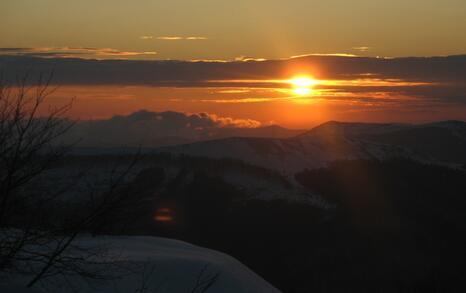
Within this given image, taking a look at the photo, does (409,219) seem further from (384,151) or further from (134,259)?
(134,259)

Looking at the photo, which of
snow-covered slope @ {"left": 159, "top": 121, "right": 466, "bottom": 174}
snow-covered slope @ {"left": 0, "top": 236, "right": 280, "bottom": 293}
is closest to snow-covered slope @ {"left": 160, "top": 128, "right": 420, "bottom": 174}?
snow-covered slope @ {"left": 159, "top": 121, "right": 466, "bottom": 174}

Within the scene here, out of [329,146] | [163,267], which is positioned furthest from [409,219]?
[163,267]

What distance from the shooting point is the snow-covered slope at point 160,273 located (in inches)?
563

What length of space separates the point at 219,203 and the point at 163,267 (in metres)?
96.9

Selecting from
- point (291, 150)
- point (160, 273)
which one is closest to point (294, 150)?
point (291, 150)

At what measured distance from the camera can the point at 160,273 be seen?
1659 centimetres

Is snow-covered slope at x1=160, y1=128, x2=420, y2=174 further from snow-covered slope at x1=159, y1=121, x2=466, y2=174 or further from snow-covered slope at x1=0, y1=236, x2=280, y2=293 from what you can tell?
snow-covered slope at x1=0, y1=236, x2=280, y2=293

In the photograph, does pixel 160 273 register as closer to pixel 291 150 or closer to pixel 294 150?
pixel 291 150

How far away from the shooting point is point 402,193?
135125mm

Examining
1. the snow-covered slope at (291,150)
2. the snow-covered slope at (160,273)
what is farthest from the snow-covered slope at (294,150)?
the snow-covered slope at (160,273)

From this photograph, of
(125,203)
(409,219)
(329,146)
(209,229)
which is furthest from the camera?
(329,146)

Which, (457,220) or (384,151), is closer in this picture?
(457,220)

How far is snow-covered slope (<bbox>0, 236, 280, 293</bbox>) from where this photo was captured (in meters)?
14.3

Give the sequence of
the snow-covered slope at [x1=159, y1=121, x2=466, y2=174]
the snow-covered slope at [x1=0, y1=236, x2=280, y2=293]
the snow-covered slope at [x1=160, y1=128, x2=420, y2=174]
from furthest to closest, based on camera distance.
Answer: the snow-covered slope at [x1=159, y1=121, x2=466, y2=174]
the snow-covered slope at [x1=160, y1=128, x2=420, y2=174]
the snow-covered slope at [x1=0, y1=236, x2=280, y2=293]
